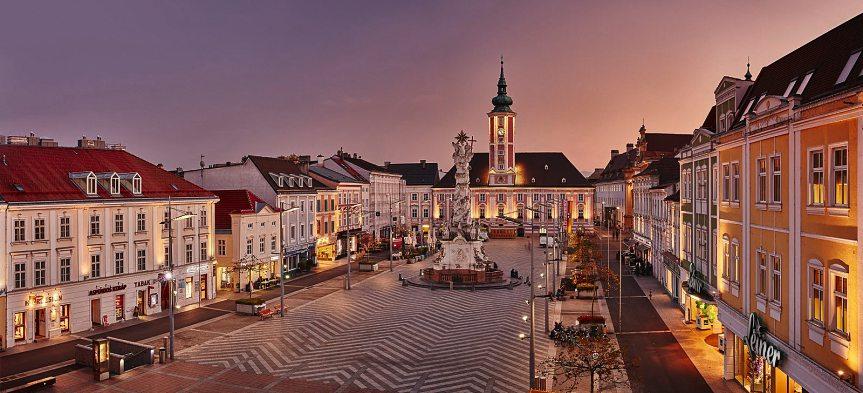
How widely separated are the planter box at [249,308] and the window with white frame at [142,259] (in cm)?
741

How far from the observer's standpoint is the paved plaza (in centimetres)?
2850

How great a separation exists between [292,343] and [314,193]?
129 ft

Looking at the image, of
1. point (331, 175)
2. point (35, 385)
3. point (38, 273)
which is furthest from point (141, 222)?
point (331, 175)

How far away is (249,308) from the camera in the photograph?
42781 mm

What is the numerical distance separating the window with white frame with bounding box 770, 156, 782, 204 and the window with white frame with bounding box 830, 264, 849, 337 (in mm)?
4274

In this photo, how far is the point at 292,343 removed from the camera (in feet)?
115

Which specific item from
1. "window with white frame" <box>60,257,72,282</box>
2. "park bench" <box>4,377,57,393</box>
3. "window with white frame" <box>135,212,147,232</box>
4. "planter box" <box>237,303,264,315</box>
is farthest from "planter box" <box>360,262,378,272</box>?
"park bench" <box>4,377,57,393</box>

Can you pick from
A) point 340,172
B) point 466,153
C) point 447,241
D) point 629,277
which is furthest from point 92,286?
point 340,172

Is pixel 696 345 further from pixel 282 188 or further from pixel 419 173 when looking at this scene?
pixel 419 173

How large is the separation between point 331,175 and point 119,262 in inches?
1909

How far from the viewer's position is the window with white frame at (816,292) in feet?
57.6

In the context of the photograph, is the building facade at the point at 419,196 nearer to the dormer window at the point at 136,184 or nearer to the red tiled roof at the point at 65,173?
the red tiled roof at the point at 65,173

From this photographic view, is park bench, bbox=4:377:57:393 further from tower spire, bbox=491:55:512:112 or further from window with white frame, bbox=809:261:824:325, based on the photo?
tower spire, bbox=491:55:512:112

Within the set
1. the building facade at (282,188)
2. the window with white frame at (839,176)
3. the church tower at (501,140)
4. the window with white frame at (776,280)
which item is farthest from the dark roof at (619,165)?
the window with white frame at (839,176)
